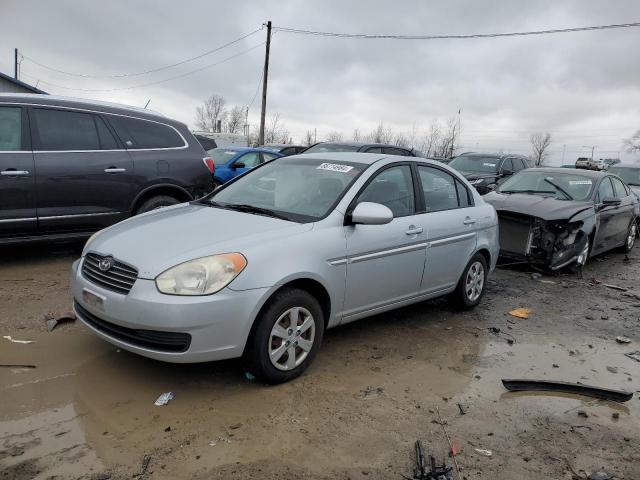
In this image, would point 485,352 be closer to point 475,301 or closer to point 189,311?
point 475,301

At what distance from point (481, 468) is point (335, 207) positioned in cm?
207

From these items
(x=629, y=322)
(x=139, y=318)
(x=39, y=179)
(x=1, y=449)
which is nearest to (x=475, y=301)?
(x=629, y=322)

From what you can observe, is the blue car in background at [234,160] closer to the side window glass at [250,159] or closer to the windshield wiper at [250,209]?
the side window glass at [250,159]

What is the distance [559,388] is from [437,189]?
2135 millimetres

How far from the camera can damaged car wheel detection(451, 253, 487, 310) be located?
5.40 meters

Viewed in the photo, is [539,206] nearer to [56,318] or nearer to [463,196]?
[463,196]

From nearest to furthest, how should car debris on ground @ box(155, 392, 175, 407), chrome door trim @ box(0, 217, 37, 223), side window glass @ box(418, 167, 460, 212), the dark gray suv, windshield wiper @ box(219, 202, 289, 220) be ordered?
car debris on ground @ box(155, 392, 175, 407) < windshield wiper @ box(219, 202, 289, 220) < side window glass @ box(418, 167, 460, 212) < chrome door trim @ box(0, 217, 37, 223) < the dark gray suv

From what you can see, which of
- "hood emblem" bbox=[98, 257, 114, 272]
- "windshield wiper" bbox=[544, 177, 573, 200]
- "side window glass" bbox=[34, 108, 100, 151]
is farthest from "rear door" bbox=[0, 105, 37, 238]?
"windshield wiper" bbox=[544, 177, 573, 200]

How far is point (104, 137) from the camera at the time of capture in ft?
20.6

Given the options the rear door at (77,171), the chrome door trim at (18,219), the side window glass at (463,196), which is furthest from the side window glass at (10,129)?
the side window glass at (463,196)

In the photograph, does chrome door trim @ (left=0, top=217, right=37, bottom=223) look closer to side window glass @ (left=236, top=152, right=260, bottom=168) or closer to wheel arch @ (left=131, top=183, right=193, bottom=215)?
wheel arch @ (left=131, top=183, right=193, bottom=215)

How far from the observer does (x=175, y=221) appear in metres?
3.94

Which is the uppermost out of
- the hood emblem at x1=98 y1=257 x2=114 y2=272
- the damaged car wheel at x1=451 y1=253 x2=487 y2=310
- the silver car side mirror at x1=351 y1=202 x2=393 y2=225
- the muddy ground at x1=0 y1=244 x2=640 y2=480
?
the silver car side mirror at x1=351 y1=202 x2=393 y2=225

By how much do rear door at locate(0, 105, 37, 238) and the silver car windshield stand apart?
7.77ft
